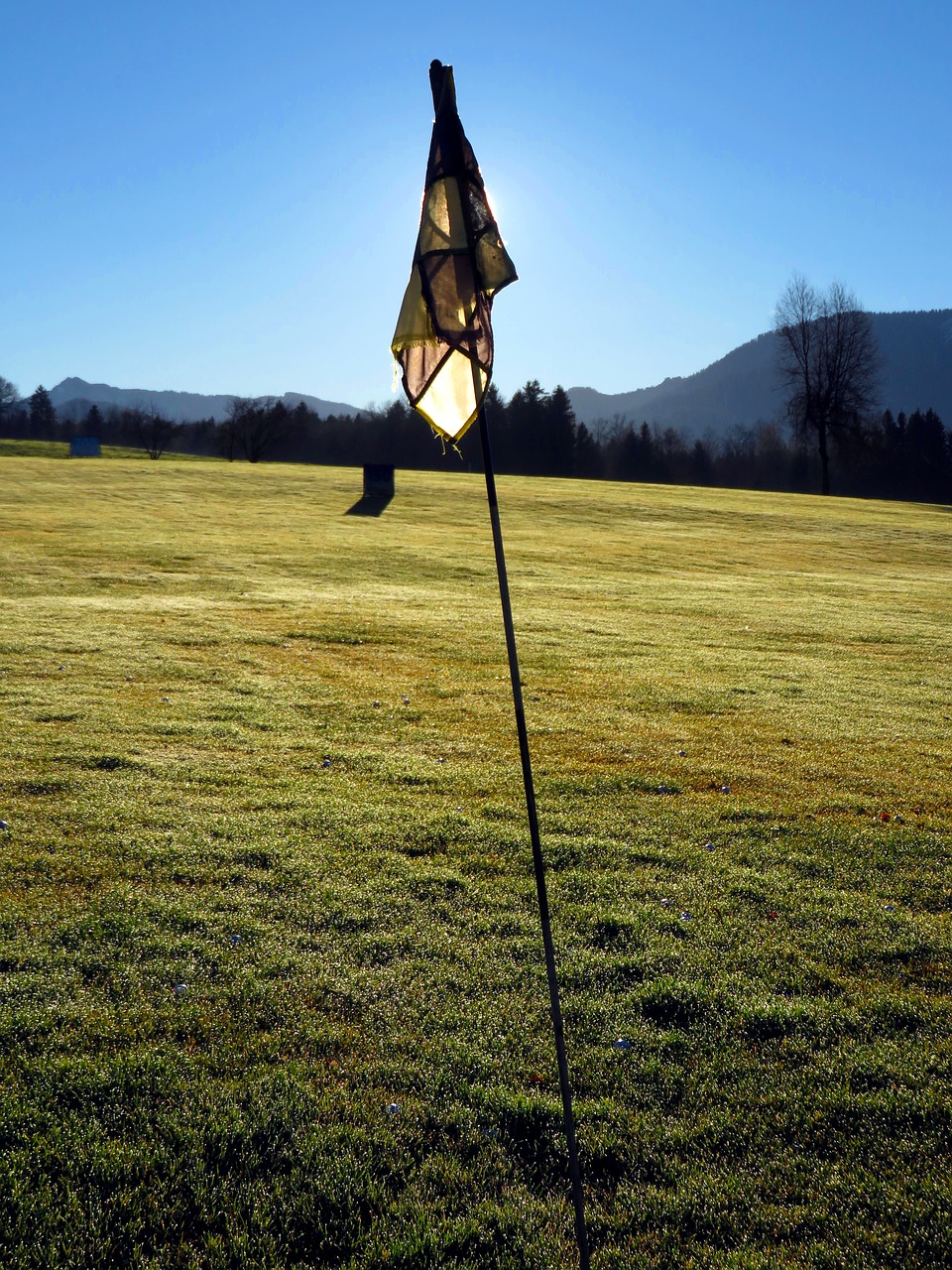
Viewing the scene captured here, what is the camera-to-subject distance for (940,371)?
16838 centimetres

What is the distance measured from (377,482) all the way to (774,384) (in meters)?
154

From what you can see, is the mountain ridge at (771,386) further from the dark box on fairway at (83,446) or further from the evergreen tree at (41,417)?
the dark box on fairway at (83,446)

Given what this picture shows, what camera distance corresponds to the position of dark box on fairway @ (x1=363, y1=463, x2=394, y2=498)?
32.6 meters

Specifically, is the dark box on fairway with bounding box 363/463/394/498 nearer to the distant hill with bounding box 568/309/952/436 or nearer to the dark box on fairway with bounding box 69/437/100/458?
the dark box on fairway with bounding box 69/437/100/458

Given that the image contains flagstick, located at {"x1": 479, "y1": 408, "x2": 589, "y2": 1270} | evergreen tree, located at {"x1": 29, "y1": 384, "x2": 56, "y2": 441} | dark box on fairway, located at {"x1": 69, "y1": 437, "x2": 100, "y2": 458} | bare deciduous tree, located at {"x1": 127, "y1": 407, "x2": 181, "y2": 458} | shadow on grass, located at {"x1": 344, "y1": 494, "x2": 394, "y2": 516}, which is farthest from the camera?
evergreen tree, located at {"x1": 29, "y1": 384, "x2": 56, "y2": 441}

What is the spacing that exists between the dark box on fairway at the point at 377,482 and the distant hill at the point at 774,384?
13483cm

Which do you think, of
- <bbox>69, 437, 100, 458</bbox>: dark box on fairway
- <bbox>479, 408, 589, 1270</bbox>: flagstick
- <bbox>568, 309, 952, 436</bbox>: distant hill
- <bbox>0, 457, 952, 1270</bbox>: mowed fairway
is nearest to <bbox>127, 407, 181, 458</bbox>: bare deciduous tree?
<bbox>69, 437, 100, 458</bbox>: dark box on fairway

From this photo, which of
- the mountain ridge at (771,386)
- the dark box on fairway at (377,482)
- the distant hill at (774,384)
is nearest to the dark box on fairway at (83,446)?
the dark box on fairway at (377,482)

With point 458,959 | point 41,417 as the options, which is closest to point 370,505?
point 458,959

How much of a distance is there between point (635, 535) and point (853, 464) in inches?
2169

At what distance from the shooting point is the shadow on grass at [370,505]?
29413 millimetres

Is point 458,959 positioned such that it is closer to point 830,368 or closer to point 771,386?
point 830,368

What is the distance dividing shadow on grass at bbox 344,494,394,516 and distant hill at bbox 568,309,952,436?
136 meters

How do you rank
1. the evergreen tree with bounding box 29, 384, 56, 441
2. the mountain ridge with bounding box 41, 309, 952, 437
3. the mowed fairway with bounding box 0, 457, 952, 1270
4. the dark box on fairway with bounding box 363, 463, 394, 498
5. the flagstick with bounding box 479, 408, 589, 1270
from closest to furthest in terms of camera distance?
the flagstick with bounding box 479, 408, 589, 1270 → the mowed fairway with bounding box 0, 457, 952, 1270 → the dark box on fairway with bounding box 363, 463, 394, 498 → the evergreen tree with bounding box 29, 384, 56, 441 → the mountain ridge with bounding box 41, 309, 952, 437
